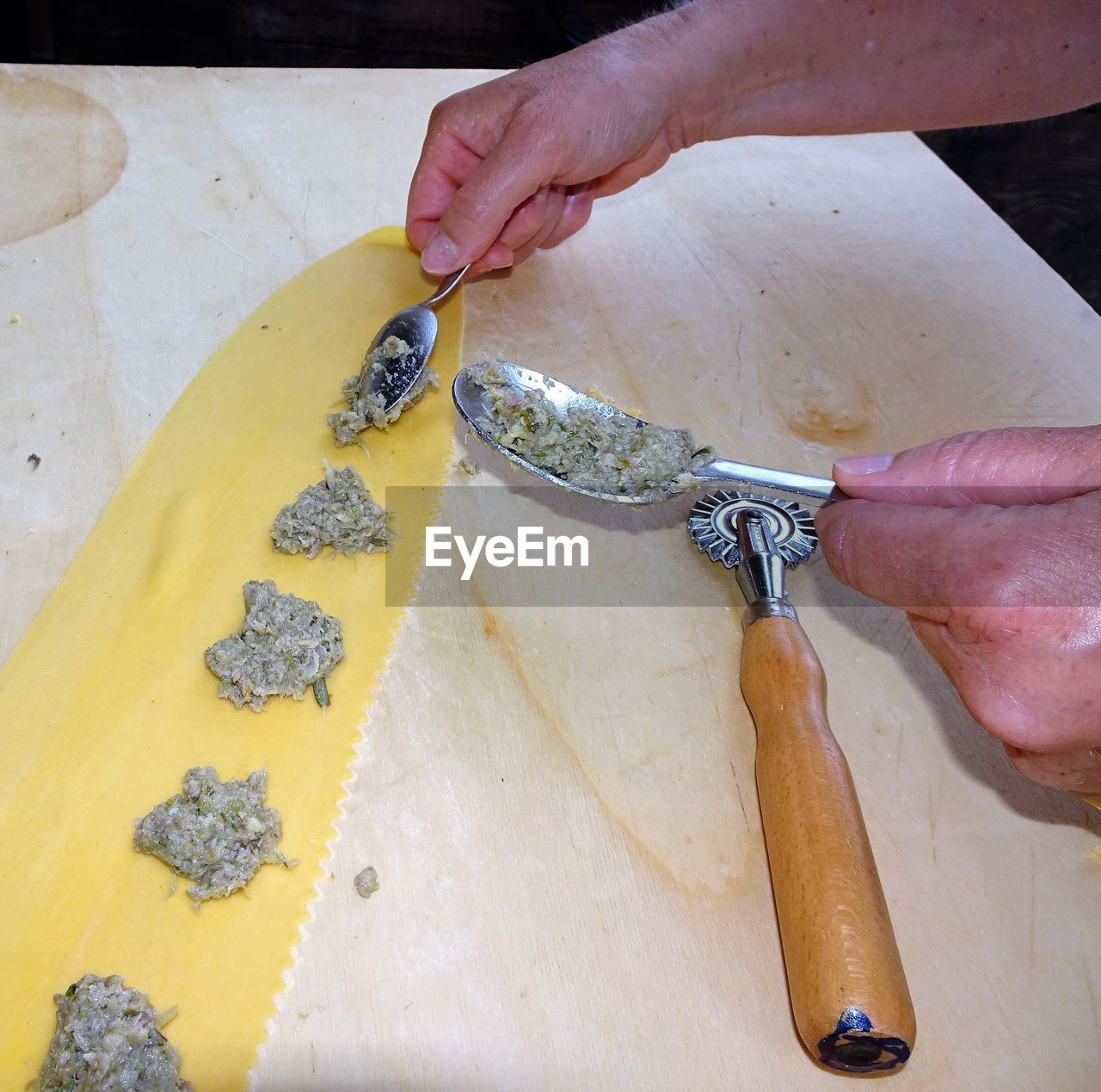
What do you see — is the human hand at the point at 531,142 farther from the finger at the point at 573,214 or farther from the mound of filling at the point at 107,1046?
the mound of filling at the point at 107,1046

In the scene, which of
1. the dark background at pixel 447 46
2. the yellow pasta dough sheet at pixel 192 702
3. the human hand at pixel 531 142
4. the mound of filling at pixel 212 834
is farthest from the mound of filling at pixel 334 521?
the dark background at pixel 447 46

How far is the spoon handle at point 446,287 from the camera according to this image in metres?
1.93

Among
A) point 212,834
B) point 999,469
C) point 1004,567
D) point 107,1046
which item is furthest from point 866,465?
point 107,1046

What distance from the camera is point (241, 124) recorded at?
2.32 meters

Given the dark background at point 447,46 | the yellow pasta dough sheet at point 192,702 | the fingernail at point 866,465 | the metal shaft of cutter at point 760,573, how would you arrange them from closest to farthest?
the yellow pasta dough sheet at point 192,702 < the fingernail at point 866,465 < the metal shaft of cutter at point 760,573 < the dark background at point 447,46

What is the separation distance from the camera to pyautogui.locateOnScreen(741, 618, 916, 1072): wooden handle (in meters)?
1.08

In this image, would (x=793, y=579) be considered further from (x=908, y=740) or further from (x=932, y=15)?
(x=932, y=15)

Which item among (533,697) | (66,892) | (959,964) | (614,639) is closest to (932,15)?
(614,639)

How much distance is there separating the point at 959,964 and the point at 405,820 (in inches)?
32.4

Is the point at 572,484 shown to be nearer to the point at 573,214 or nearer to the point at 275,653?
the point at 275,653

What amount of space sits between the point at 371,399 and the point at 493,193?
0.47 meters

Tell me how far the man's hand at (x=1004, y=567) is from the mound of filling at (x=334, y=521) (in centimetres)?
77

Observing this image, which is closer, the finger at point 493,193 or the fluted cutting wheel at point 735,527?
the fluted cutting wheel at point 735,527

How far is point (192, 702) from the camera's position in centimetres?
140
